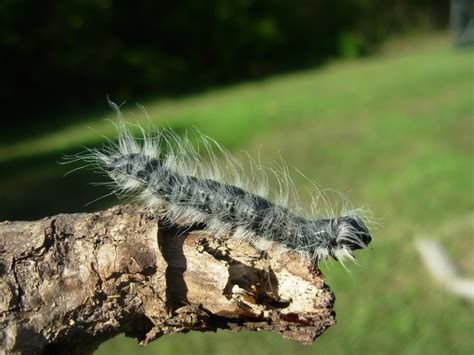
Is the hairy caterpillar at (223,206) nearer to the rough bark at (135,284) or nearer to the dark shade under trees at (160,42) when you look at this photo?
the rough bark at (135,284)

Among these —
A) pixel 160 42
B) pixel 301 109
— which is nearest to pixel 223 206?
pixel 301 109

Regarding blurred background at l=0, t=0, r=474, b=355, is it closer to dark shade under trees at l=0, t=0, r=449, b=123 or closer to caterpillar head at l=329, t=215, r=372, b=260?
dark shade under trees at l=0, t=0, r=449, b=123

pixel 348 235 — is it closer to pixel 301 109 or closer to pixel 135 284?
pixel 135 284

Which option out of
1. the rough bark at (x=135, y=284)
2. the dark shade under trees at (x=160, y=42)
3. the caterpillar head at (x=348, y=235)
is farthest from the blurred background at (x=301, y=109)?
the rough bark at (x=135, y=284)

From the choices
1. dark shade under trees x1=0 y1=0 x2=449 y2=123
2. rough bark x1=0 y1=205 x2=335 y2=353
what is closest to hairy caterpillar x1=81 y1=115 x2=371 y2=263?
rough bark x1=0 y1=205 x2=335 y2=353

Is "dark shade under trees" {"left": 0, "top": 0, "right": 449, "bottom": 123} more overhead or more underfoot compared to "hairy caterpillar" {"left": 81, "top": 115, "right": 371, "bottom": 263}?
more underfoot

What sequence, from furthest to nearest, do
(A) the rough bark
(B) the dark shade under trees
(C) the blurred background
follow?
1. (B) the dark shade under trees
2. (C) the blurred background
3. (A) the rough bark

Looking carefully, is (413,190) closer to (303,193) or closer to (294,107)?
(303,193)
